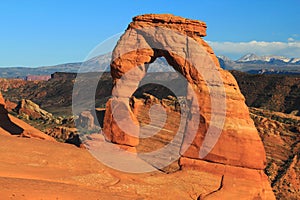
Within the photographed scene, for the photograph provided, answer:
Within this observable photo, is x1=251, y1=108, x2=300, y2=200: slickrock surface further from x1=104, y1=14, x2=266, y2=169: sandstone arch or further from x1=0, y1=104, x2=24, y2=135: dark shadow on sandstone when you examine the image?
x1=0, y1=104, x2=24, y2=135: dark shadow on sandstone

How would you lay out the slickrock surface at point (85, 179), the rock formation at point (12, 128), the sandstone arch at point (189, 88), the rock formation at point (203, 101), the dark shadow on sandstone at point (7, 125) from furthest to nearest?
the dark shadow on sandstone at point (7, 125)
the rock formation at point (12, 128)
the sandstone arch at point (189, 88)
the rock formation at point (203, 101)
the slickrock surface at point (85, 179)

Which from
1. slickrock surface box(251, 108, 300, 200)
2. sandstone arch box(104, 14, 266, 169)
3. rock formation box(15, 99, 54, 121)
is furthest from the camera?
rock formation box(15, 99, 54, 121)

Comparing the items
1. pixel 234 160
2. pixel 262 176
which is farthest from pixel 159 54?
pixel 262 176

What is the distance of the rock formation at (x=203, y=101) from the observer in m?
20.2

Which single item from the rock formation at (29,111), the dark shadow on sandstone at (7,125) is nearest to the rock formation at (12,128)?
the dark shadow on sandstone at (7,125)

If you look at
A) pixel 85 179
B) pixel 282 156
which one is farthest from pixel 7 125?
pixel 282 156

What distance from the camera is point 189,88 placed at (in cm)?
2155

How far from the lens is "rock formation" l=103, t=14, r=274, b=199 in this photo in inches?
794

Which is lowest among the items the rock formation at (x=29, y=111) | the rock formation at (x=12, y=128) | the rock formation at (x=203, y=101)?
the rock formation at (x=29, y=111)

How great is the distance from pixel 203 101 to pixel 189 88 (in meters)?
1.14

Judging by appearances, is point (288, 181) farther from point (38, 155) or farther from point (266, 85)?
point (266, 85)

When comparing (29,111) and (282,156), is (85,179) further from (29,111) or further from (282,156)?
(29,111)

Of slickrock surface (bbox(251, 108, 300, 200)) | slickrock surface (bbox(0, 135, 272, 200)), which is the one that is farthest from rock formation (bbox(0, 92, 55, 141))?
slickrock surface (bbox(251, 108, 300, 200))

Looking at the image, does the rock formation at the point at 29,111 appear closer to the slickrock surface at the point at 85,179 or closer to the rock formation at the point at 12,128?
the rock formation at the point at 12,128
